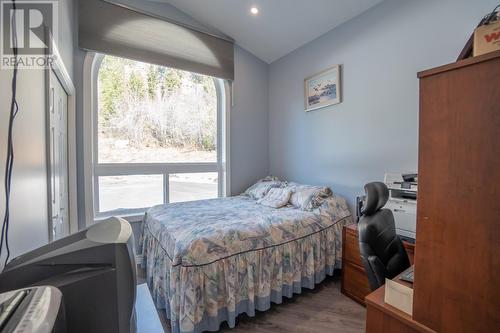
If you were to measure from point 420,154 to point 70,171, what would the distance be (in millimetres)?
2946

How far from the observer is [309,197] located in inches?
105

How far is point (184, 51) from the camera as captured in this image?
3162 millimetres

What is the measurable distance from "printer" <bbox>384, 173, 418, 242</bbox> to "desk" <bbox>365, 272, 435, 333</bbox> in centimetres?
93

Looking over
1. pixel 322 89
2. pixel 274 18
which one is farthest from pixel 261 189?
pixel 274 18

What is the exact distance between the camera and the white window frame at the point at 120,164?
2639 mm

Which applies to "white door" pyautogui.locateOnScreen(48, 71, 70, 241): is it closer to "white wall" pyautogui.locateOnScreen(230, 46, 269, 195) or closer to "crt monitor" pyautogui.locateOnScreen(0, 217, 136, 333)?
"crt monitor" pyautogui.locateOnScreen(0, 217, 136, 333)

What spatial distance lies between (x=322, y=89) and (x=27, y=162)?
2.96 metres

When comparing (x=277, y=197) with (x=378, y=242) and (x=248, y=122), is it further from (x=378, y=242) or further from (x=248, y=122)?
(x=378, y=242)

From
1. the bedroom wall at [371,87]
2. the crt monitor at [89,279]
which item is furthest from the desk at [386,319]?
the bedroom wall at [371,87]

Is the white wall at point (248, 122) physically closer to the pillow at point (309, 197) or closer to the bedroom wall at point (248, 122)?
the bedroom wall at point (248, 122)

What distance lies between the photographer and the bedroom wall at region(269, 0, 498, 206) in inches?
80.5

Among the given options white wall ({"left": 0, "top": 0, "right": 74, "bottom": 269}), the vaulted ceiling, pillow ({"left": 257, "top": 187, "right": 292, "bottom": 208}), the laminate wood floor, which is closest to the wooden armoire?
the laminate wood floor

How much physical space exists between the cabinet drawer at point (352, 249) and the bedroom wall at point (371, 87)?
64cm

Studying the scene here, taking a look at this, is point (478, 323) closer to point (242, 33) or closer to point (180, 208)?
point (180, 208)
